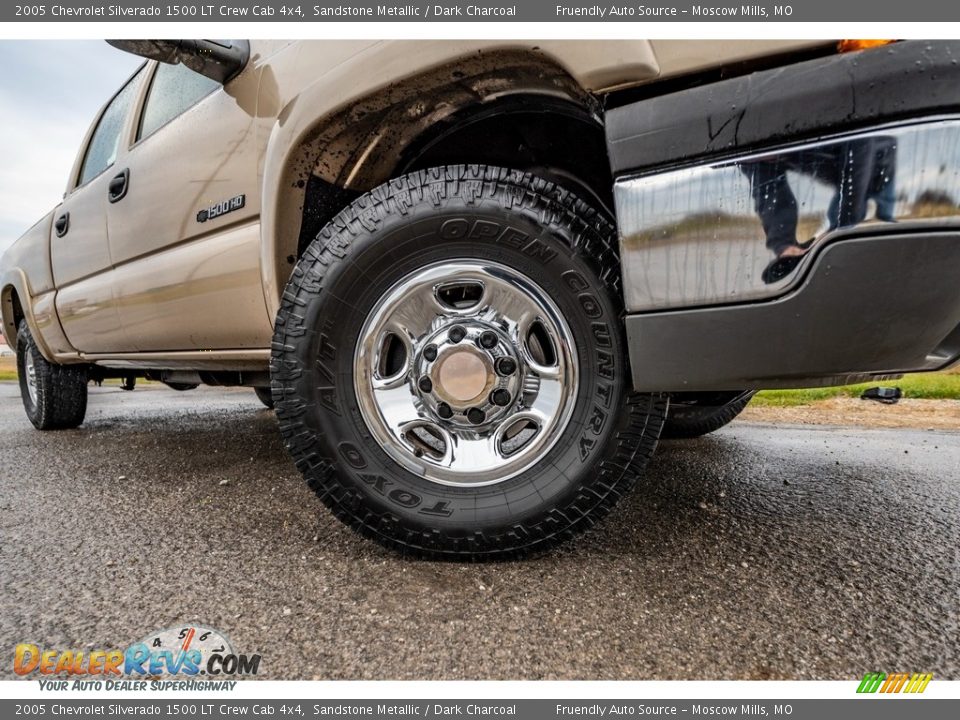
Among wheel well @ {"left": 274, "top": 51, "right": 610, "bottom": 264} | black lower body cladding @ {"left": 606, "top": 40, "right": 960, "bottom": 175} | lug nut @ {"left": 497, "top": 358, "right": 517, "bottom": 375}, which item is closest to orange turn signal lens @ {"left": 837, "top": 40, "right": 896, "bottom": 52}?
black lower body cladding @ {"left": 606, "top": 40, "right": 960, "bottom": 175}

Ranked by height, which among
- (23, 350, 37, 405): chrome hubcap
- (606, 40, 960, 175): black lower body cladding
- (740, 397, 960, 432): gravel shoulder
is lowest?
(740, 397, 960, 432): gravel shoulder

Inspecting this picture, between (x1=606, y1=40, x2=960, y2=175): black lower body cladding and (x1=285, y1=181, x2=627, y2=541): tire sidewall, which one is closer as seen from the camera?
(x1=606, y1=40, x2=960, y2=175): black lower body cladding

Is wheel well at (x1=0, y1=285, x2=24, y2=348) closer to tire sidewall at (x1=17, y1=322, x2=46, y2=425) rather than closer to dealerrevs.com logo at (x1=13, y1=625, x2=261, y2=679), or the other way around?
tire sidewall at (x1=17, y1=322, x2=46, y2=425)

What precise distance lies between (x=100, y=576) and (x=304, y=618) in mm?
581

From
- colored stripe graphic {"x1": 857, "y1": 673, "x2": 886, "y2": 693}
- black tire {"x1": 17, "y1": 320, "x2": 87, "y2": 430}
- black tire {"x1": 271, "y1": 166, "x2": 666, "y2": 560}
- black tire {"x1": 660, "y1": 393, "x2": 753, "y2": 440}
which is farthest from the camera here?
black tire {"x1": 17, "y1": 320, "x2": 87, "y2": 430}

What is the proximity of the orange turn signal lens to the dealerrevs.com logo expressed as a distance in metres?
1.53

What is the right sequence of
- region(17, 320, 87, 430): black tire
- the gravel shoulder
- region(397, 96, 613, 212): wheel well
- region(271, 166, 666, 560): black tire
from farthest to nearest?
the gravel shoulder
region(17, 320, 87, 430): black tire
region(397, 96, 613, 212): wheel well
region(271, 166, 666, 560): black tire

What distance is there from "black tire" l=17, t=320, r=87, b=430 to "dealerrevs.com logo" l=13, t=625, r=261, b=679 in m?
3.18

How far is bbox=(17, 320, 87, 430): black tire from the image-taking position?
3588 mm

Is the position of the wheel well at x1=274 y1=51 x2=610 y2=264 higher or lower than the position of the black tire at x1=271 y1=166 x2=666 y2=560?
higher

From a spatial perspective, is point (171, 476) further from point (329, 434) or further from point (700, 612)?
point (700, 612)

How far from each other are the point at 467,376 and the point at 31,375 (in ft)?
13.1

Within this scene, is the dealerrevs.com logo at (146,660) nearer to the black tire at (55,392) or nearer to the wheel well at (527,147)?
the wheel well at (527,147)

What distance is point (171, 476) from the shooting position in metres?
Result: 2.23
